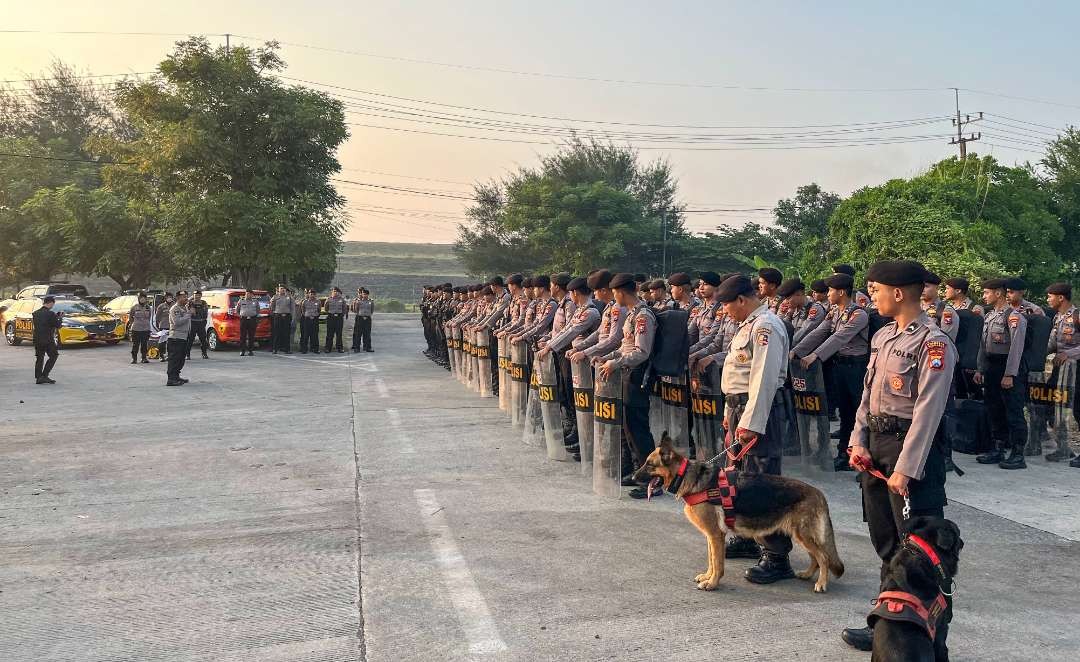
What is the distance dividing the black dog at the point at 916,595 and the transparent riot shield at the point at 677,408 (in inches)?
166

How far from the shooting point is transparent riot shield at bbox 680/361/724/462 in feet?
25.4

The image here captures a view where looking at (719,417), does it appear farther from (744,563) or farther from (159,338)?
(159,338)

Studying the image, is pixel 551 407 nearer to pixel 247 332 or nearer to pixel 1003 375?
pixel 1003 375

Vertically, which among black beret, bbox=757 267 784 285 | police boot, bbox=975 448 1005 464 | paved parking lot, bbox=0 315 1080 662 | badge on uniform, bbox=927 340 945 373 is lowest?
Result: paved parking lot, bbox=0 315 1080 662

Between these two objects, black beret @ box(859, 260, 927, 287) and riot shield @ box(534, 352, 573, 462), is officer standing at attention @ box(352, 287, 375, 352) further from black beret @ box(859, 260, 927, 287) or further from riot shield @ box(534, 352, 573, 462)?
black beret @ box(859, 260, 927, 287)

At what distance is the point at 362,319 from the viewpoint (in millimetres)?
23594

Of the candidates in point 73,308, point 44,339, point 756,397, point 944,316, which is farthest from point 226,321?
point 756,397

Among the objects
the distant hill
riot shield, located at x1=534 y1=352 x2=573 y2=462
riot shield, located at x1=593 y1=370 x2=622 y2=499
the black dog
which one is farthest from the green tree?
the black dog

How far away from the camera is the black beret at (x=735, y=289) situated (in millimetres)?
5559

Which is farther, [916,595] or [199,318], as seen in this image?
[199,318]

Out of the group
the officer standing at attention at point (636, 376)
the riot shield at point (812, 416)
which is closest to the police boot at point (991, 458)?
the riot shield at point (812, 416)

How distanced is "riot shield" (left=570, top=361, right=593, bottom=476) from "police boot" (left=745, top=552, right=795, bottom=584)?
2.67m

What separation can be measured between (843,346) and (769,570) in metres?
3.84

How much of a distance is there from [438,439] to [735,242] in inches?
1622
